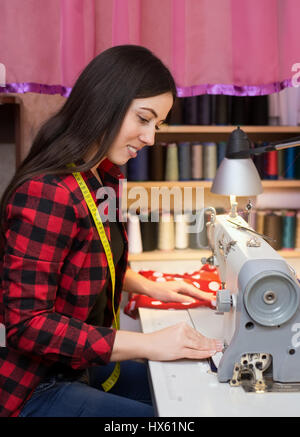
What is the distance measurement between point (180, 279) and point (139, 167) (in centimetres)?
67

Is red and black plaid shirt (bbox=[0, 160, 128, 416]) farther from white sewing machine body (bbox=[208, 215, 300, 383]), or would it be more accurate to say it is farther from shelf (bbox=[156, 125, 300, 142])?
shelf (bbox=[156, 125, 300, 142])

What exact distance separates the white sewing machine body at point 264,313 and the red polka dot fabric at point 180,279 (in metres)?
0.28

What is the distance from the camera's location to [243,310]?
1004 millimetres

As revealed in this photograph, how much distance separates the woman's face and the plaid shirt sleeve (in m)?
0.19

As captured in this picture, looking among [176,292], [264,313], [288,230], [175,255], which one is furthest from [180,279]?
[288,230]

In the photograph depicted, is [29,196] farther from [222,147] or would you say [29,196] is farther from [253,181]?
[222,147]

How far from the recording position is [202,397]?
97 cm

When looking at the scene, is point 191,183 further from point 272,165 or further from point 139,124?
point 139,124

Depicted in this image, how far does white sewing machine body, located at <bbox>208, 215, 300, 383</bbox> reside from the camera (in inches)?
39.1

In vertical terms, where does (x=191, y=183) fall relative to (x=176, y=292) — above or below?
above

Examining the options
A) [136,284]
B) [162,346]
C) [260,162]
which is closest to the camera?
[162,346]

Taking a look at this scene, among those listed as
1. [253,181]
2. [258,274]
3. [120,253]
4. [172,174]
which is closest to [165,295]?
[120,253]

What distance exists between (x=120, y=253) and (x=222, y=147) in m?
1.07

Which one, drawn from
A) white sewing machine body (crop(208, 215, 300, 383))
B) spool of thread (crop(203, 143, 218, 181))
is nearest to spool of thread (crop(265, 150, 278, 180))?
spool of thread (crop(203, 143, 218, 181))
